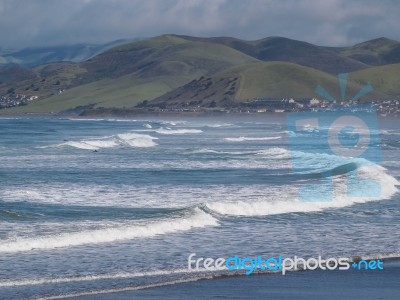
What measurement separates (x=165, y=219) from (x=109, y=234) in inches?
109

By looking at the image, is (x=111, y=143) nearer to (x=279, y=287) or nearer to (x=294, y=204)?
(x=294, y=204)

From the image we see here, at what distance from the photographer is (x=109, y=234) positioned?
22.5m

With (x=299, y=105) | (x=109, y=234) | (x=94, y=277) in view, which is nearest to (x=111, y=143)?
(x=109, y=234)

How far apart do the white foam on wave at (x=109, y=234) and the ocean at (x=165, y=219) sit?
27 mm

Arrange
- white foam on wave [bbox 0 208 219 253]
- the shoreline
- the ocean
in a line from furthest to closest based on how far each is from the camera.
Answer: white foam on wave [bbox 0 208 219 253] < the ocean < the shoreline

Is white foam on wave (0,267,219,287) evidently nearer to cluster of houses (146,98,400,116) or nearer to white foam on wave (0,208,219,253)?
white foam on wave (0,208,219,253)

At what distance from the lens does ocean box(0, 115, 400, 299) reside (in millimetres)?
18562

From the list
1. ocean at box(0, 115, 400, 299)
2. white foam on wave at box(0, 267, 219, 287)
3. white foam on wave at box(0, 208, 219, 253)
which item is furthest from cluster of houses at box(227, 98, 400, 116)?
white foam on wave at box(0, 267, 219, 287)

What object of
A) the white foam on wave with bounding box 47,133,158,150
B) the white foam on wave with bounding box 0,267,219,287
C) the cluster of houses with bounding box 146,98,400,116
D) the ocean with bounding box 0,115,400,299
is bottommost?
the white foam on wave with bounding box 0,267,219,287

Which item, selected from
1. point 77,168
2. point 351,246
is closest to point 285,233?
point 351,246

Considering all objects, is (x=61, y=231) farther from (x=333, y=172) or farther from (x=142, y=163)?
(x=142, y=163)

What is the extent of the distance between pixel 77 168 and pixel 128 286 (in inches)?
1010

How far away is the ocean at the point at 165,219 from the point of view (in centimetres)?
1856

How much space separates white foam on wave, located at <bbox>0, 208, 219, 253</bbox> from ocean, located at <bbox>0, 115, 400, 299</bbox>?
27 millimetres
